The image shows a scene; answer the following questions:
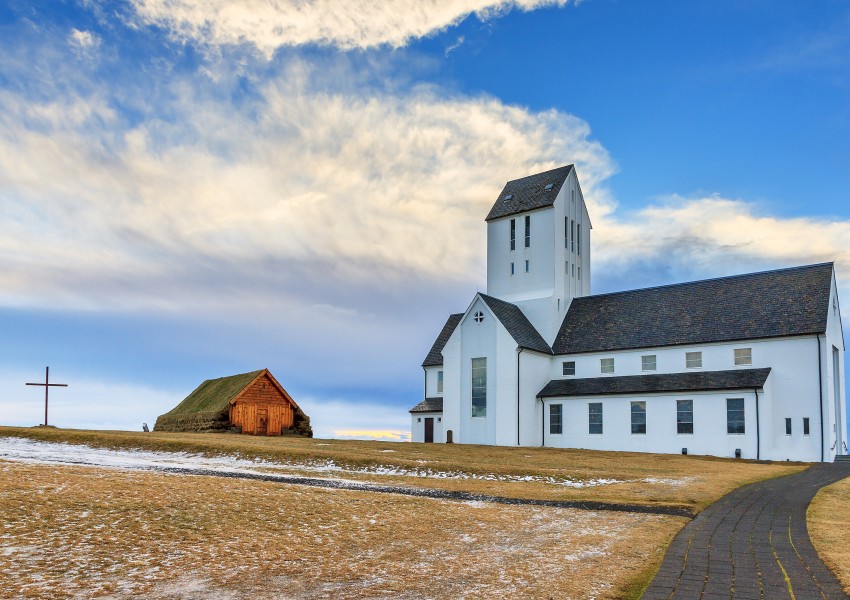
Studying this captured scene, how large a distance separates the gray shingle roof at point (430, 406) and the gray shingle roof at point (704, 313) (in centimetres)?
1176

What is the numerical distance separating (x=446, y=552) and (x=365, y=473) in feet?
52.3

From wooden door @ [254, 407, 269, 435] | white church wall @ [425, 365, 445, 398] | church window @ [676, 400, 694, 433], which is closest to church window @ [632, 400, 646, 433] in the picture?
church window @ [676, 400, 694, 433]

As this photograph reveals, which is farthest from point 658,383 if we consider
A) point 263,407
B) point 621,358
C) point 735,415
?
point 263,407

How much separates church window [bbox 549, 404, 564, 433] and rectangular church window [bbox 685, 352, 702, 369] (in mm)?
9746

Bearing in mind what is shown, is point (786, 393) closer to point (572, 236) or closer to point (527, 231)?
point (572, 236)

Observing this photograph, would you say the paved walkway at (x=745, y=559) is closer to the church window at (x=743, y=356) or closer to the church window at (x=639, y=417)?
the church window at (x=743, y=356)

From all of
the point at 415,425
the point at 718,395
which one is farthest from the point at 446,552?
the point at 415,425

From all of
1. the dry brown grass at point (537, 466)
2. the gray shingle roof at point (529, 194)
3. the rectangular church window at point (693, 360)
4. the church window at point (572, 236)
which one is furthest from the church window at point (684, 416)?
the gray shingle roof at point (529, 194)

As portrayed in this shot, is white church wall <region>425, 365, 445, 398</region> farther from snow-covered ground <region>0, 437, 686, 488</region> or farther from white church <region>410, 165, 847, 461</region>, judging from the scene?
snow-covered ground <region>0, 437, 686, 488</region>

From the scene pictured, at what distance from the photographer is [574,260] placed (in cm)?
6253

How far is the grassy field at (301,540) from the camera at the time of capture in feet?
35.0

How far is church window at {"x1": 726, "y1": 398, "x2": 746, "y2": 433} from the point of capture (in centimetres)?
4466

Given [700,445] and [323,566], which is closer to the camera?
[323,566]

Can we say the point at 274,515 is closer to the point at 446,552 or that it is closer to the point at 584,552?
the point at 446,552
